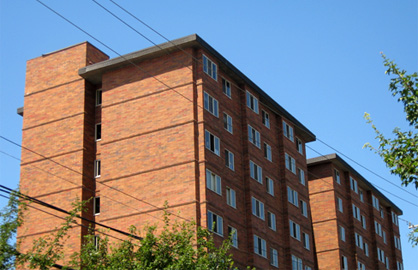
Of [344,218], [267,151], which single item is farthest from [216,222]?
[344,218]

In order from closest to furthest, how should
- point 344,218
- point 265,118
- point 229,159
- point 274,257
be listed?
point 229,159
point 274,257
point 265,118
point 344,218

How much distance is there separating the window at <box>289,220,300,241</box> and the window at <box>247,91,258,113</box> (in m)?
8.66

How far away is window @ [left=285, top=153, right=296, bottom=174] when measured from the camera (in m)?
59.8

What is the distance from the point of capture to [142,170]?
163ft

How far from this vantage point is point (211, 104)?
5125 cm

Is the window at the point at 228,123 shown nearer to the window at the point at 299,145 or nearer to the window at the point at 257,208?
the window at the point at 257,208

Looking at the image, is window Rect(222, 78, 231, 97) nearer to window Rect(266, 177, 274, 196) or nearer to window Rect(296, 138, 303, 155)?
window Rect(266, 177, 274, 196)

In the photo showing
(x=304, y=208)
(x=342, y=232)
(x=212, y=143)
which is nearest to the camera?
(x=212, y=143)

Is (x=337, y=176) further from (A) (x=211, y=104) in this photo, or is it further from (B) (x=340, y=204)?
(A) (x=211, y=104)

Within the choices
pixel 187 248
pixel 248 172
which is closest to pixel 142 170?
pixel 248 172

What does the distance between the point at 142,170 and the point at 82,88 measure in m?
8.38

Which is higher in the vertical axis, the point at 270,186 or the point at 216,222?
the point at 270,186

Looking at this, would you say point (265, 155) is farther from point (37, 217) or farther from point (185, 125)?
point (37, 217)

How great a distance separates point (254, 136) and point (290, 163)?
5700 mm
